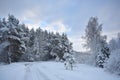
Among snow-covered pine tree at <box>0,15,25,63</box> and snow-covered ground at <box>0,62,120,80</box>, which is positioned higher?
snow-covered pine tree at <box>0,15,25,63</box>

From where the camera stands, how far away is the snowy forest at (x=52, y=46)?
84.2 feet

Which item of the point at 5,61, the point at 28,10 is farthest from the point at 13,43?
A: the point at 28,10

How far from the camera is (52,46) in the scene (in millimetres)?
49906

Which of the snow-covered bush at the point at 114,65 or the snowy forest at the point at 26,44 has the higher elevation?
the snowy forest at the point at 26,44

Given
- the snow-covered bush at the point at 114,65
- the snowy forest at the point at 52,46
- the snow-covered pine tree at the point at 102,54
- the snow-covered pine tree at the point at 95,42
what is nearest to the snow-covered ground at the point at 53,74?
the snow-covered bush at the point at 114,65

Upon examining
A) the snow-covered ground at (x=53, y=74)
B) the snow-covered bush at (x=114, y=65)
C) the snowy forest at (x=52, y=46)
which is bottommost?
the snow-covered ground at (x=53, y=74)

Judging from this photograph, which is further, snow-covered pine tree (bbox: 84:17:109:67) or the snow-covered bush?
snow-covered pine tree (bbox: 84:17:109:67)

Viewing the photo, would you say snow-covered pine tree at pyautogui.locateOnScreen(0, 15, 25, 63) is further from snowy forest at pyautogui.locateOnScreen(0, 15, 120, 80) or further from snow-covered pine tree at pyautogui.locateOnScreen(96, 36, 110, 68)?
snow-covered pine tree at pyautogui.locateOnScreen(96, 36, 110, 68)

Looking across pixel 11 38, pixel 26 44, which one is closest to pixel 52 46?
pixel 26 44

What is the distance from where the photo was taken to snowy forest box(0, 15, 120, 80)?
25.7 m

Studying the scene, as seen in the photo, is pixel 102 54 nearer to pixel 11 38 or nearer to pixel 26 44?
pixel 11 38

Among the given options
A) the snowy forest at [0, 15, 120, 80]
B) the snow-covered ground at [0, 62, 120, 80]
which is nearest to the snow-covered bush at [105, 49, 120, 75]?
the snowy forest at [0, 15, 120, 80]

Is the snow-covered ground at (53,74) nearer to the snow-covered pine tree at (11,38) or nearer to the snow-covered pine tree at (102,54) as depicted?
the snow-covered pine tree at (102,54)

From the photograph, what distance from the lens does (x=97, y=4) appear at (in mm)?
24219
